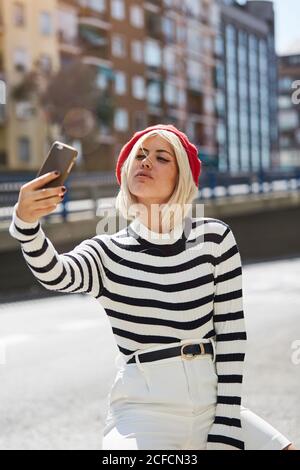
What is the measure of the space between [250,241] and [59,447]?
67.0 feet

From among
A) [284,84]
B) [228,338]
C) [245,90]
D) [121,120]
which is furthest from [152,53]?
[228,338]

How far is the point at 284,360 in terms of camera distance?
330 inches

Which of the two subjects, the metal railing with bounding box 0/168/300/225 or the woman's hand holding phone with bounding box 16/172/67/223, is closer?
the woman's hand holding phone with bounding box 16/172/67/223

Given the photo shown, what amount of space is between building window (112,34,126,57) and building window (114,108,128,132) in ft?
14.7

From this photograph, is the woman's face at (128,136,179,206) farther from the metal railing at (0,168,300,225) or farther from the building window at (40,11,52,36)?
the building window at (40,11,52,36)

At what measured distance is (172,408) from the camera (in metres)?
2.24

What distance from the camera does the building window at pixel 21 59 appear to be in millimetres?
54156

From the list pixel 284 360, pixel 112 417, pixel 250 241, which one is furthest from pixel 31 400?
pixel 250 241

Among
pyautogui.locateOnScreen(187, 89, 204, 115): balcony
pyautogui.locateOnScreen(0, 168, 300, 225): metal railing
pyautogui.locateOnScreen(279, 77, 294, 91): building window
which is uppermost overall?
pyautogui.locateOnScreen(279, 77, 294, 91): building window

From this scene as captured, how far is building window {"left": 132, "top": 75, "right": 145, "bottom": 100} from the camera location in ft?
225

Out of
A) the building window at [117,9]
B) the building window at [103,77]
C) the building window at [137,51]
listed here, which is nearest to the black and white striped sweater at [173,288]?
the building window at [103,77]

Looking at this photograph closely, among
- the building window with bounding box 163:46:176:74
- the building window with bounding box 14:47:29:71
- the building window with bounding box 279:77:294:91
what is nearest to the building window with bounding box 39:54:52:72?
the building window with bounding box 14:47:29:71

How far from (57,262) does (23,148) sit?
5303 centimetres

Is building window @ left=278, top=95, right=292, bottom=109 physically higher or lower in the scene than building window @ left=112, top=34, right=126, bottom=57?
lower
